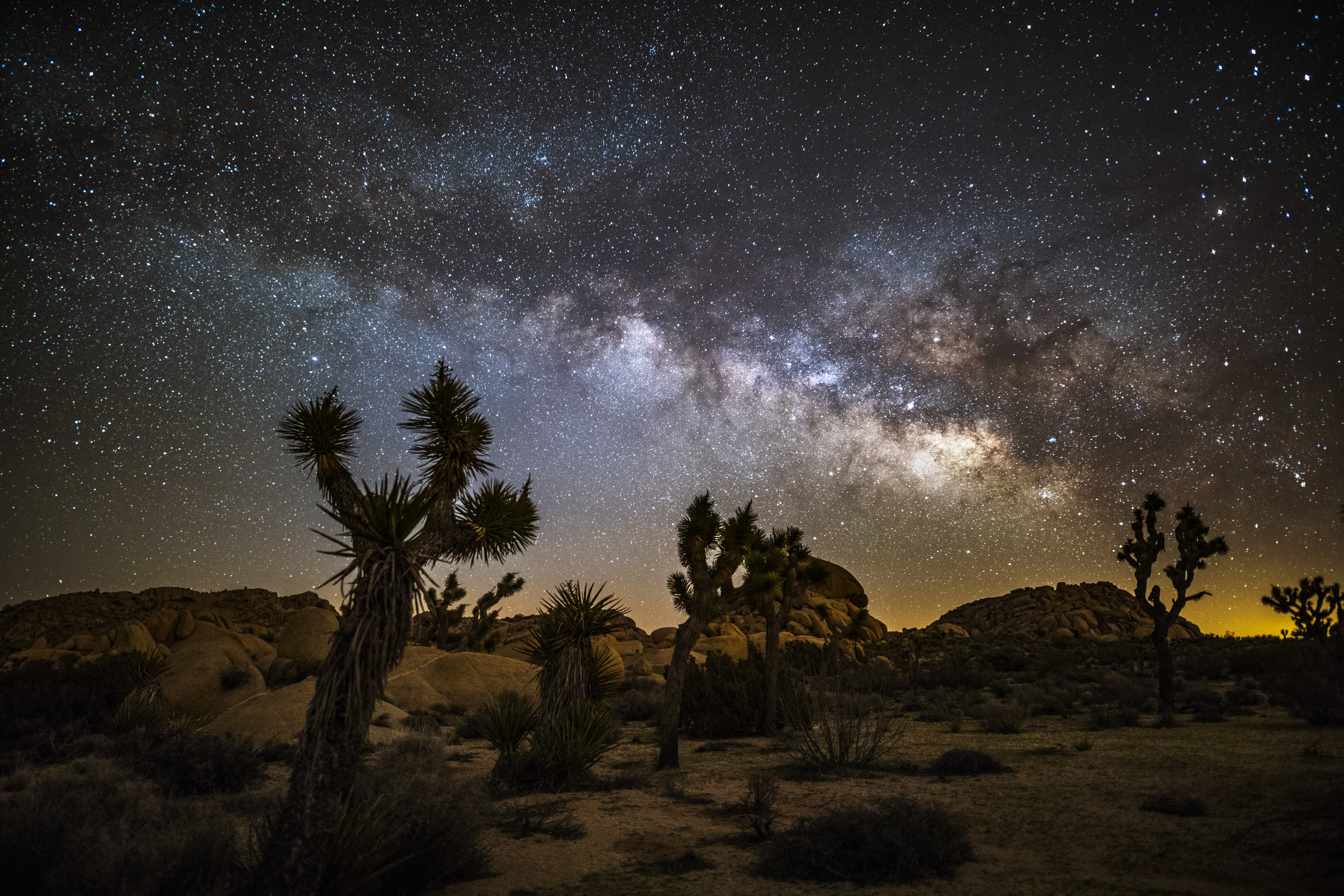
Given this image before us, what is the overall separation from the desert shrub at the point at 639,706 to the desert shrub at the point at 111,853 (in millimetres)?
15602

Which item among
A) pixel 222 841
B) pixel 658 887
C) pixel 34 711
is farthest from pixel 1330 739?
pixel 34 711

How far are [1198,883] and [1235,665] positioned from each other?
25.8 metres

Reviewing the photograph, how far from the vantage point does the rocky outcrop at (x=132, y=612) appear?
40.3 m

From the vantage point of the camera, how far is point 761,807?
8.19 meters

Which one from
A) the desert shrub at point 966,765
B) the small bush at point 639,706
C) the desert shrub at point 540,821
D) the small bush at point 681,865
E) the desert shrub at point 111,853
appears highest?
the desert shrub at point 111,853

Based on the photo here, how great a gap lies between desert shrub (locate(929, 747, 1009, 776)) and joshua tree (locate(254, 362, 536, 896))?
8058mm

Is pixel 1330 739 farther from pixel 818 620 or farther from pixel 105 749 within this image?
pixel 818 620

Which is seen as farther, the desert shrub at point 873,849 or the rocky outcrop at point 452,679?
the rocky outcrop at point 452,679

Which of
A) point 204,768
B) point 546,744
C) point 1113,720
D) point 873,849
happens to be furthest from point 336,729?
point 1113,720

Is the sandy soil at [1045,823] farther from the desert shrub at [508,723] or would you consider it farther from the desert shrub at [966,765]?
the desert shrub at [508,723]

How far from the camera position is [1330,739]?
11.1 metres

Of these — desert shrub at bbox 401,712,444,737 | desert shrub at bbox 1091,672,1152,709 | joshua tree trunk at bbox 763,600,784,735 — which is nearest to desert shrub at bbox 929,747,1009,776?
joshua tree trunk at bbox 763,600,784,735

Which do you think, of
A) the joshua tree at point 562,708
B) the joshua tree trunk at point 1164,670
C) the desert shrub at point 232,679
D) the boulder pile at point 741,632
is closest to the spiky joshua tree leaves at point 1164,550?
the joshua tree trunk at point 1164,670

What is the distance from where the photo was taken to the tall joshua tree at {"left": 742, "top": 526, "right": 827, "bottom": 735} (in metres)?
13.8
